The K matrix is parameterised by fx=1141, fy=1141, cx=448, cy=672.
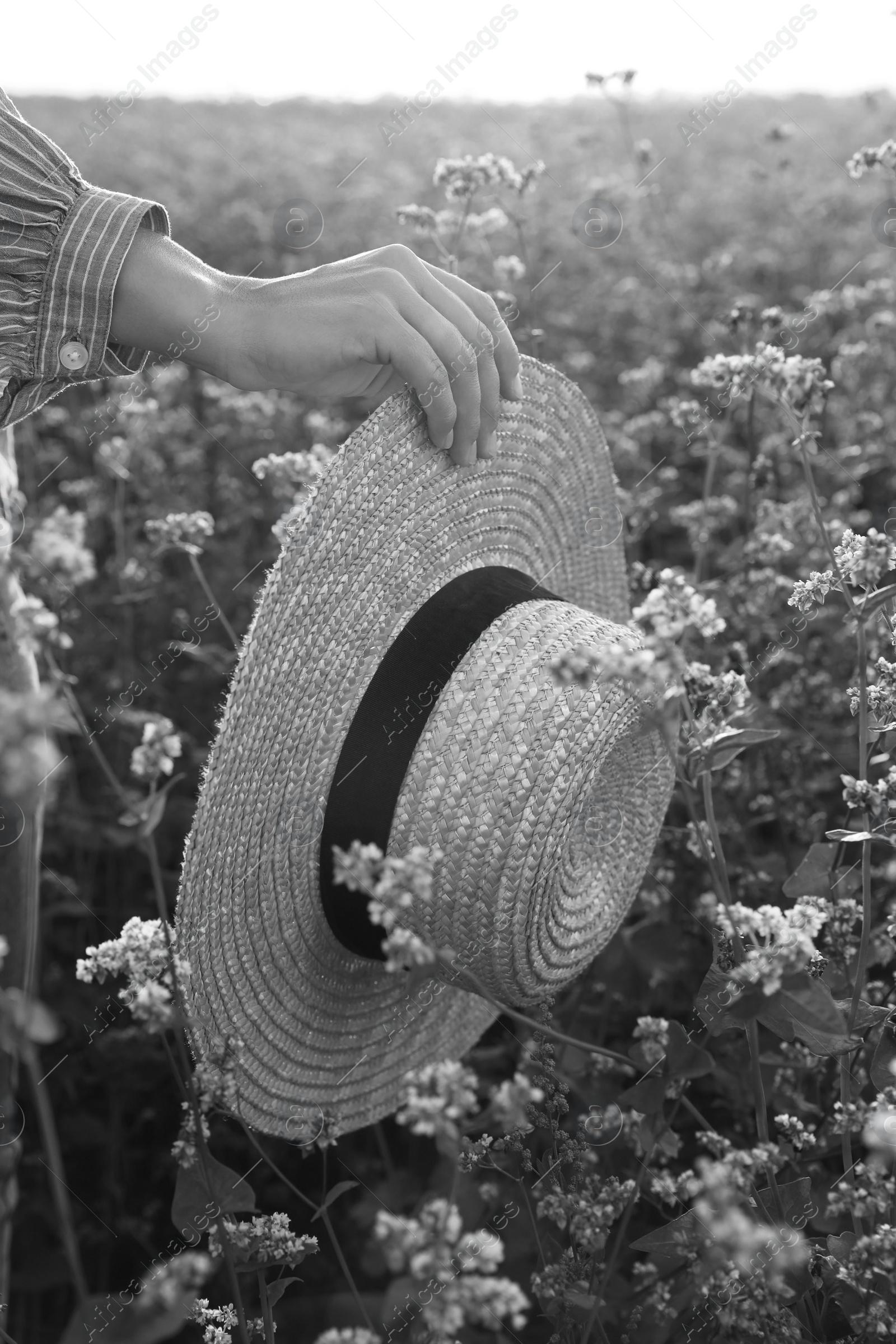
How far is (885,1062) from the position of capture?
1.61m

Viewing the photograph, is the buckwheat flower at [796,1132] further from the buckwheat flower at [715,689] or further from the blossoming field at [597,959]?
the buckwheat flower at [715,689]

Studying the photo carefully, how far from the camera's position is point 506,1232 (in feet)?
6.19

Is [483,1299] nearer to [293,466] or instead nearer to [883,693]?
[883,693]

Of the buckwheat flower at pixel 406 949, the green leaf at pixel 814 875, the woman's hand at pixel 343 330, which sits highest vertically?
the woman's hand at pixel 343 330

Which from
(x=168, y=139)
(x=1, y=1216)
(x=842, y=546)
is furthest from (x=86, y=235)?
(x=168, y=139)

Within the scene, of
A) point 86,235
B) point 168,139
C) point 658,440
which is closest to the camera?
point 86,235

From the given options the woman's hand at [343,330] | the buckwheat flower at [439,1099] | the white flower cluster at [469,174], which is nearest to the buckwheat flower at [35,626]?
the buckwheat flower at [439,1099]

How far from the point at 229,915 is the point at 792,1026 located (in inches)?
29.6

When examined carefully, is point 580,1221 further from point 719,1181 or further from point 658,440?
point 658,440

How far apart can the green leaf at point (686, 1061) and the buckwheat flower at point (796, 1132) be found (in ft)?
0.52

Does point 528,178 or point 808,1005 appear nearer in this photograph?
point 808,1005

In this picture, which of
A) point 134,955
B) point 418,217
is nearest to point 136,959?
point 134,955

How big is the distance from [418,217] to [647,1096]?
1879 mm

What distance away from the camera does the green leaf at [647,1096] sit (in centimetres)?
141
